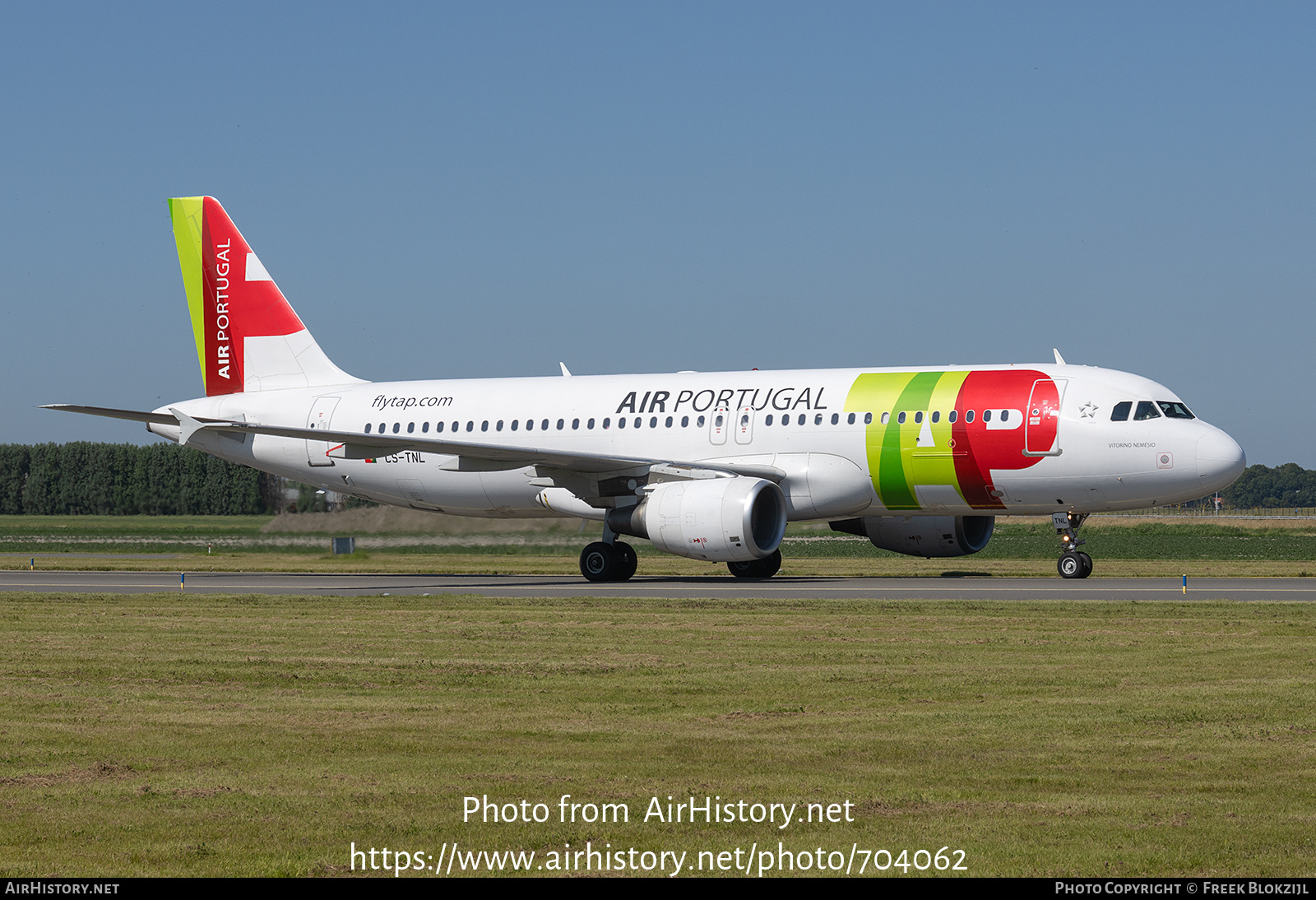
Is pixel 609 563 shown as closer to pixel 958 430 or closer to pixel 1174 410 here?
pixel 958 430

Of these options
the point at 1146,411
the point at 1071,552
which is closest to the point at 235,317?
the point at 1071,552

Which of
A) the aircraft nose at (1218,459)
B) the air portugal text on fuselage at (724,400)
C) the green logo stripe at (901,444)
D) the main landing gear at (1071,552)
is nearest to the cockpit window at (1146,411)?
the aircraft nose at (1218,459)

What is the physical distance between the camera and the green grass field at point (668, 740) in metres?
7.16

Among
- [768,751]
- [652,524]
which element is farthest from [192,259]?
[768,751]

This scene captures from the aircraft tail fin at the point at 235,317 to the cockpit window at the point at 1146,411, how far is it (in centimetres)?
1849

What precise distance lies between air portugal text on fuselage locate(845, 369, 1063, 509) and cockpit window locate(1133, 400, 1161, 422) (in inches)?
54.9

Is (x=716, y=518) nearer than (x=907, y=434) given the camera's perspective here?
Yes

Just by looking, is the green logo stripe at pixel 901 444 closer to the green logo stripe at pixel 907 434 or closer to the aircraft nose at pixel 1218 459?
the green logo stripe at pixel 907 434

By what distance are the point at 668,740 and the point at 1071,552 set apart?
761 inches

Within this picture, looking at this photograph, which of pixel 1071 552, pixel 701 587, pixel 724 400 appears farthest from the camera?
pixel 724 400

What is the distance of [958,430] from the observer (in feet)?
87.8

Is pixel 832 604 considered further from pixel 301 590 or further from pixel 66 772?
pixel 66 772

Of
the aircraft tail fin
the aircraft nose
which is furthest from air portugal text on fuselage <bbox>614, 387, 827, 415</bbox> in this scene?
the aircraft tail fin

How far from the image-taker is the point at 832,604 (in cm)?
2103
